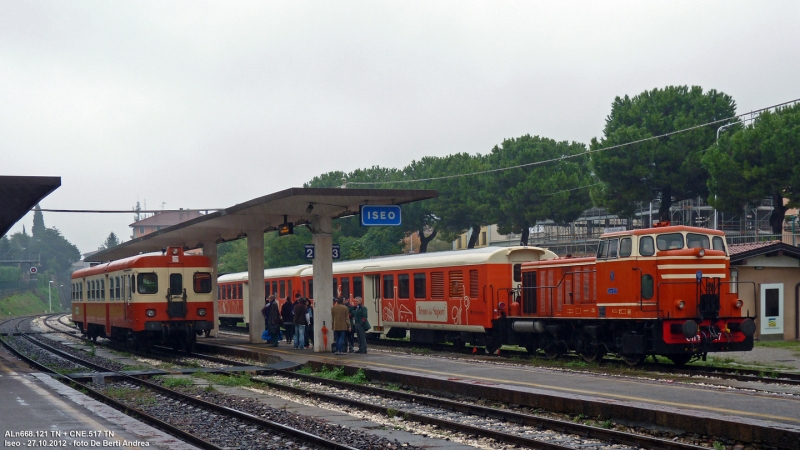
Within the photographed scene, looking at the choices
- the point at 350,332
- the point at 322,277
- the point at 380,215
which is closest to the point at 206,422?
the point at 380,215

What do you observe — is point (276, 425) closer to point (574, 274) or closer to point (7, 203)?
point (574, 274)

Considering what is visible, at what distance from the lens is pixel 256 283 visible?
30500 millimetres

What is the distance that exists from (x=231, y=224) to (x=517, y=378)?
13983 millimetres

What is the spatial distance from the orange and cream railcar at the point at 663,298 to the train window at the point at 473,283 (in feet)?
14.2

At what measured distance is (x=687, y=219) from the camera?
6119 centimetres

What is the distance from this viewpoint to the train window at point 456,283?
25.2 metres

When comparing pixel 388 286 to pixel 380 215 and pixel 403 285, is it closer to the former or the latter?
pixel 403 285

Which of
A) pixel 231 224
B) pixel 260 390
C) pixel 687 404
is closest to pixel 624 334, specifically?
pixel 687 404

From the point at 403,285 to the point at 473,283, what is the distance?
14.1 ft

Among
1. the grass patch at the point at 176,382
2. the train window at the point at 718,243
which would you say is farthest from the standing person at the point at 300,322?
the train window at the point at 718,243

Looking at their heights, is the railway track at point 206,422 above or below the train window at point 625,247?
below

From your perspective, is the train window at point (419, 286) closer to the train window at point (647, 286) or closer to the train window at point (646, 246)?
the train window at point (646, 246)

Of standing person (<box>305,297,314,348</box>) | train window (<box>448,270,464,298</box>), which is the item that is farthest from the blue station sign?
standing person (<box>305,297,314,348</box>)

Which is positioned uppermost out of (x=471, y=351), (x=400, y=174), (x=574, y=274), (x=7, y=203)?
(x=400, y=174)
